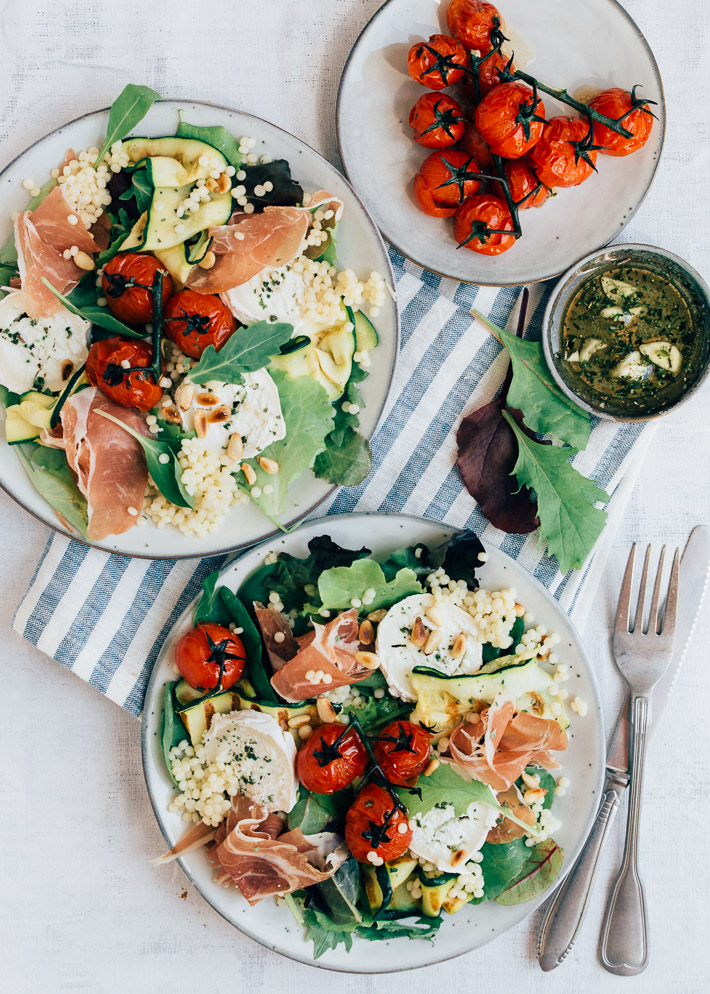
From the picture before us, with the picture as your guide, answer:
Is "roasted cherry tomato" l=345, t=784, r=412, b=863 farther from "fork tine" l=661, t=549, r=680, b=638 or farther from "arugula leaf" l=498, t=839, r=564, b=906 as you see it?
"fork tine" l=661, t=549, r=680, b=638

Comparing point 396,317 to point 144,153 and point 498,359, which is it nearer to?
point 498,359

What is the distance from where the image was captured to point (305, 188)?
67.2 inches

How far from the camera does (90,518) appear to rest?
63.9 inches

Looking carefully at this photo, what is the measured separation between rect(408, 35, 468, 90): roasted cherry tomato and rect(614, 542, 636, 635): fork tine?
124 cm

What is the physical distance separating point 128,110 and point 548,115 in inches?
38.9

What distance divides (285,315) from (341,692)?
0.88 metres

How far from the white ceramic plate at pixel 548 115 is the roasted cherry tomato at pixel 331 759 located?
1121 millimetres

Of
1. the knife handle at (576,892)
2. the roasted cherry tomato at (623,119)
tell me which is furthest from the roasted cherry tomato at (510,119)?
the knife handle at (576,892)

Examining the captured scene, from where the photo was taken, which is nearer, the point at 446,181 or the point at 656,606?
the point at 446,181

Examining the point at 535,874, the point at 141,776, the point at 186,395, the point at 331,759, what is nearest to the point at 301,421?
the point at 186,395

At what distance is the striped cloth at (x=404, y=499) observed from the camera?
183 cm

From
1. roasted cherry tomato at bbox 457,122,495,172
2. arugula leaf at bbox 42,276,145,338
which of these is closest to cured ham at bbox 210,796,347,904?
arugula leaf at bbox 42,276,145,338

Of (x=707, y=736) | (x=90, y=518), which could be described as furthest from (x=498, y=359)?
(x=707, y=736)

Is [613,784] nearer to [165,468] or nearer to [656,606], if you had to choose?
[656,606]
